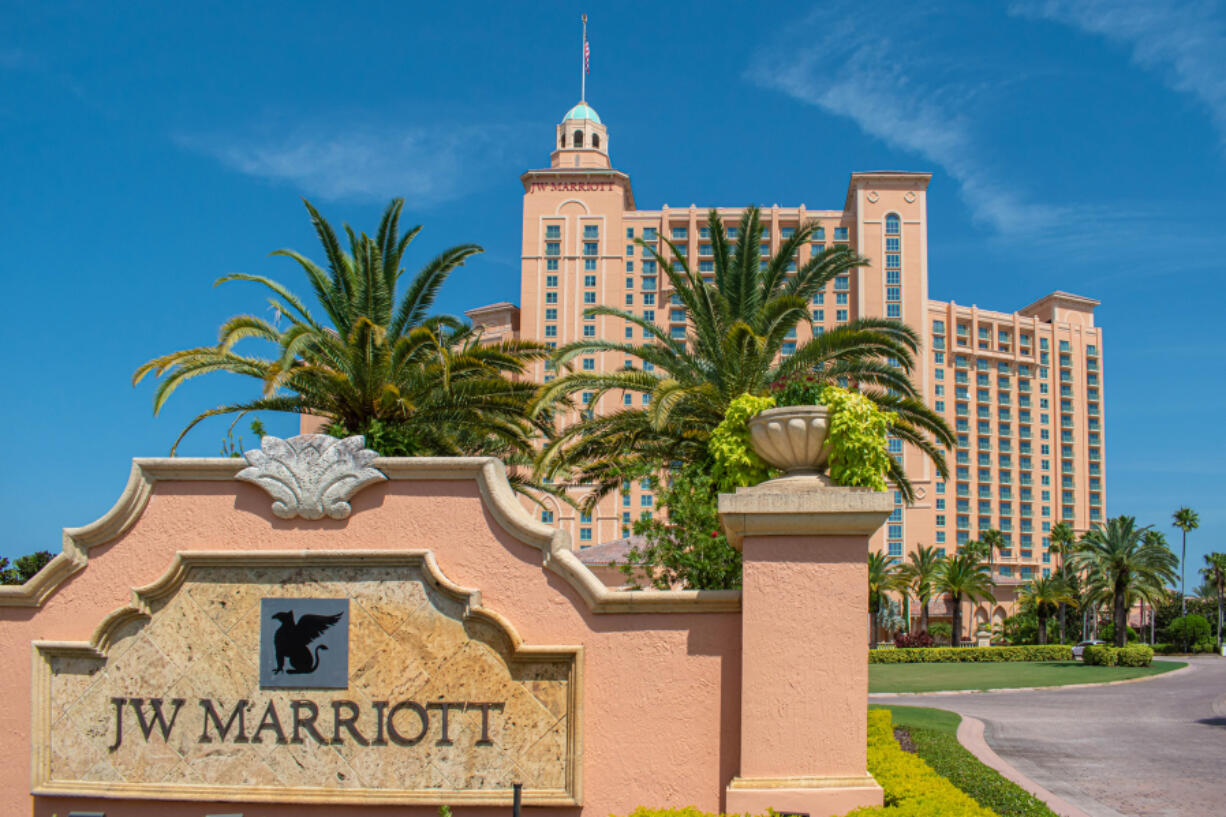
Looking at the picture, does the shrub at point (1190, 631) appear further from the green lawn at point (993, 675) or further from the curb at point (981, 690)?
the curb at point (981, 690)

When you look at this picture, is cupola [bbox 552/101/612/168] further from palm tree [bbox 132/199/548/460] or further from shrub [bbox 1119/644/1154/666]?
palm tree [bbox 132/199/548/460]

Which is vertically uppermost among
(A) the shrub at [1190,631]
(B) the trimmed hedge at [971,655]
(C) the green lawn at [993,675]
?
(C) the green lawn at [993,675]

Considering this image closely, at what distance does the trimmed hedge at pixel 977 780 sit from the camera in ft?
32.8

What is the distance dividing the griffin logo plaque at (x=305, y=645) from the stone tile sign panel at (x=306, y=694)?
0.01 metres

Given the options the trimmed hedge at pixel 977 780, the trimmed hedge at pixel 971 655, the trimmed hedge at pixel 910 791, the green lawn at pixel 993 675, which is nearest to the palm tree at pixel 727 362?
Answer: the trimmed hedge at pixel 977 780

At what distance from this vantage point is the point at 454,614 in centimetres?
861

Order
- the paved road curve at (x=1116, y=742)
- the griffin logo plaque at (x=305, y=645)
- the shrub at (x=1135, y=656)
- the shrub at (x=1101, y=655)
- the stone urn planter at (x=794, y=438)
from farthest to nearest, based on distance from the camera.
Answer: the shrub at (x=1101, y=655) → the shrub at (x=1135, y=656) → the paved road curve at (x=1116, y=742) → the griffin logo plaque at (x=305, y=645) → the stone urn planter at (x=794, y=438)

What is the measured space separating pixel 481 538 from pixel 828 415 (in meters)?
3.00

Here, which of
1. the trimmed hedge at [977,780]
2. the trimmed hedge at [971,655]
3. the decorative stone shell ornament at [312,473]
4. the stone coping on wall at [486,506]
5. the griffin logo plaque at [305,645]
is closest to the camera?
the stone coping on wall at [486,506]

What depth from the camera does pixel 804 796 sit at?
788 cm

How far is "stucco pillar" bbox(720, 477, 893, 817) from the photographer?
7.94 m

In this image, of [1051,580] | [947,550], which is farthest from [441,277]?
[947,550]

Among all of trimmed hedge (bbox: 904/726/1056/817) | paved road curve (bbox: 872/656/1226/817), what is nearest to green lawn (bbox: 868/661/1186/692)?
paved road curve (bbox: 872/656/1226/817)

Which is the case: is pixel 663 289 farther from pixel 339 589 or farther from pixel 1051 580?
pixel 339 589
